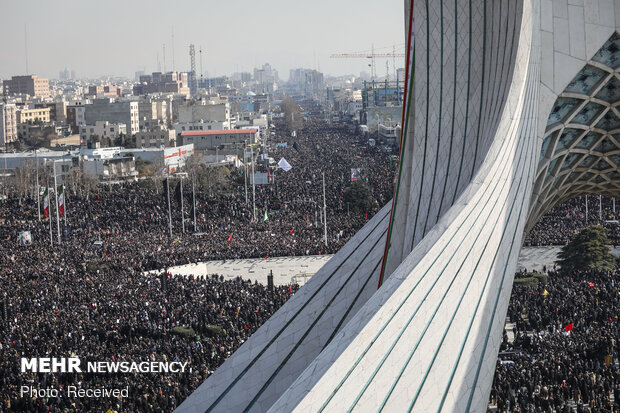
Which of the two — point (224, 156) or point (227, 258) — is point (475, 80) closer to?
point (227, 258)

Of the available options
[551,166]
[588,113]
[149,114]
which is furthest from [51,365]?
[149,114]

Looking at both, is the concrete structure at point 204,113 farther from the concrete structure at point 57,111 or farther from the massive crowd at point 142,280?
the massive crowd at point 142,280

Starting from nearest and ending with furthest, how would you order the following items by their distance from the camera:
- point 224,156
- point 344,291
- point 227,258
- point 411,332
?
point 411,332
point 344,291
point 227,258
point 224,156

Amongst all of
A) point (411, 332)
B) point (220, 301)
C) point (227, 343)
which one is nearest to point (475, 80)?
point (411, 332)

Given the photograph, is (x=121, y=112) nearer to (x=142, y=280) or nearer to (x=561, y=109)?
(x=142, y=280)

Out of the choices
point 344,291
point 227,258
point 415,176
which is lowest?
point 227,258

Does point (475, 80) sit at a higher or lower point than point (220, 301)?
higher

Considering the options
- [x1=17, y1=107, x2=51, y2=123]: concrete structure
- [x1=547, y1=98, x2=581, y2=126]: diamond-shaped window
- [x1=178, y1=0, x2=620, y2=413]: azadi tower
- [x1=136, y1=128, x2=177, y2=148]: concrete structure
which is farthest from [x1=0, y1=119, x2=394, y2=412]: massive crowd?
[x1=17, y1=107, x2=51, y2=123]: concrete structure
